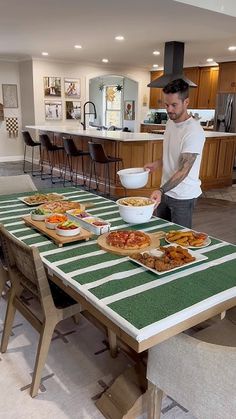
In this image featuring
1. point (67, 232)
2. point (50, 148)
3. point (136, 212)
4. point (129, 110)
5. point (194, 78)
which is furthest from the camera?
point (129, 110)

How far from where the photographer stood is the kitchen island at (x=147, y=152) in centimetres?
573

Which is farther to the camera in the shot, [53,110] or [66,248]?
[53,110]

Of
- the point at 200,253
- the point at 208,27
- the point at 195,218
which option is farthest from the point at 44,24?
the point at 200,253

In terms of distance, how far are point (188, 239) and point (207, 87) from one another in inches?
321

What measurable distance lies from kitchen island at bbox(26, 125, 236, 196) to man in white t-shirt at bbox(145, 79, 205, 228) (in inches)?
118

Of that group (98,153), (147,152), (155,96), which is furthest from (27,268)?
(155,96)

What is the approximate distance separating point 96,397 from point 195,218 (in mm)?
3304

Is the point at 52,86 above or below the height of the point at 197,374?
above

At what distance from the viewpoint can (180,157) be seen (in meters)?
2.31

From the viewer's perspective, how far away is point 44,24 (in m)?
4.91

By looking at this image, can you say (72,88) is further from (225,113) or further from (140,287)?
(140,287)

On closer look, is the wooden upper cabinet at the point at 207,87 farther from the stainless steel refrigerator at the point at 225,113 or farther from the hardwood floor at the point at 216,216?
Answer: the hardwood floor at the point at 216,216

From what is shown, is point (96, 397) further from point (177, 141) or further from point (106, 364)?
point (177, 141)

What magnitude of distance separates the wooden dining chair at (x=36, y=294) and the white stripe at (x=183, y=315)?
2.04 ft
